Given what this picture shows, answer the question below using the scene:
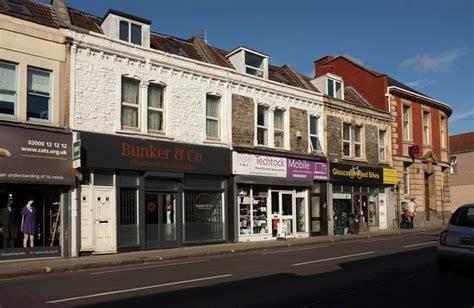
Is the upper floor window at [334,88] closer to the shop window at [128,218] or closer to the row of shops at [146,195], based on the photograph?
the row of shops at [146,195]

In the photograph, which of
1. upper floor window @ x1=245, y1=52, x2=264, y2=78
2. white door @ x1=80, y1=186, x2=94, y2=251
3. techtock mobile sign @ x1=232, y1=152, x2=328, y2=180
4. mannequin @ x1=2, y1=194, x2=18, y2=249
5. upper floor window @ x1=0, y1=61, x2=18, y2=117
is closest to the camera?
mannequin @ x1=2, y1=194, x2=18, y2=249

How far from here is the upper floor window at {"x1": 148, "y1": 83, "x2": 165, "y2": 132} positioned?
2022cm

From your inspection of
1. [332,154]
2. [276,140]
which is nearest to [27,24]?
[276,140]

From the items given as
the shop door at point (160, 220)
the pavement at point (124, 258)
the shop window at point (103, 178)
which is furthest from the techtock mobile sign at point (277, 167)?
the shop window at point (103, 178)

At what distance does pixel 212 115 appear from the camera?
74.1 ft

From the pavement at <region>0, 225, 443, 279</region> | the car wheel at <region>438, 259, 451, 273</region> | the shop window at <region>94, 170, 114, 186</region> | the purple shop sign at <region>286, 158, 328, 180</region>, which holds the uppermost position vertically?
the purple shop sign at <region>286, 158, 328, 180</region>

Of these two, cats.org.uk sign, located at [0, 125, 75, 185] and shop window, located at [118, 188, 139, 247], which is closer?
cats.org.uk sign, located at [0, 125, 75, 185]

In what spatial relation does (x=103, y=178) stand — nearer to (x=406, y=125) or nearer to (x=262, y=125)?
(x=262, y=125)

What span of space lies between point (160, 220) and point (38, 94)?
6493 mm

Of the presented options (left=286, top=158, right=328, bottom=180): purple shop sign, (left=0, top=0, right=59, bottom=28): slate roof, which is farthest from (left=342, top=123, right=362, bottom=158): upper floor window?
(left=0, top=0, right=59, bottom=28): slate roof

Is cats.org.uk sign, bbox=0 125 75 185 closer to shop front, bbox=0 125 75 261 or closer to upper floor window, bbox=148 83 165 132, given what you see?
shop front, bbox=0 125 75 261

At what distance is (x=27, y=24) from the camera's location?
16766 millimetres

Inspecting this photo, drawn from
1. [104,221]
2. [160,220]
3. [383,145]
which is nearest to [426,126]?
[383,145]

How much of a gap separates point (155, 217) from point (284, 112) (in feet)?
30.5
